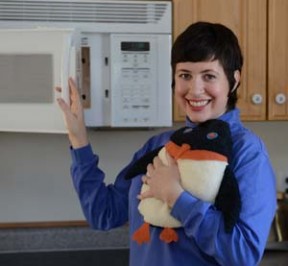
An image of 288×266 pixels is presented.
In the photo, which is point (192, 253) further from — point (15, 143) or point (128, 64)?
point (15, 143)

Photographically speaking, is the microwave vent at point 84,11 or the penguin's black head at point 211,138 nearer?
the penguin's black head at point 211,138

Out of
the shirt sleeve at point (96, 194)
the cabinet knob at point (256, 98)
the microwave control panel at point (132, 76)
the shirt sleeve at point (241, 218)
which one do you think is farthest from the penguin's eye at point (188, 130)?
the cabinet knob at point (256, 98)

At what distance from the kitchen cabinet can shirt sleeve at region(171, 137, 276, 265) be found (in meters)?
0.93

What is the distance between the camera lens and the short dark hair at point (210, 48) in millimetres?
970

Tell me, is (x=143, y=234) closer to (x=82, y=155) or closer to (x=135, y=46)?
(x=82, y=155)

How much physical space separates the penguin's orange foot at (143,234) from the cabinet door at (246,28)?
2.85ft

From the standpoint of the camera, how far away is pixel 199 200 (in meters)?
0.90

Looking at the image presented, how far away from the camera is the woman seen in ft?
2.91

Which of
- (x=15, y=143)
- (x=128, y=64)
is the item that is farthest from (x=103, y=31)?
(x=15, y=143)

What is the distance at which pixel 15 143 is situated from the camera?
207 centimetres

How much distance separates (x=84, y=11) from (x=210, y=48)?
0.86m

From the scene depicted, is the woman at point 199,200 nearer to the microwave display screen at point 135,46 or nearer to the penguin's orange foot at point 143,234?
the penguin's orange foot at point 143,234

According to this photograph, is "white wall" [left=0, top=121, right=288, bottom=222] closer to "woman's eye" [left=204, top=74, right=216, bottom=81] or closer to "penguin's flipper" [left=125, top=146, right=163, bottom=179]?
"penguin's flipper" [left=125, top=146, right=163, bottom=179]

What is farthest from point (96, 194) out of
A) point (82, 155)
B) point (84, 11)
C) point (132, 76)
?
point (84, 11)
